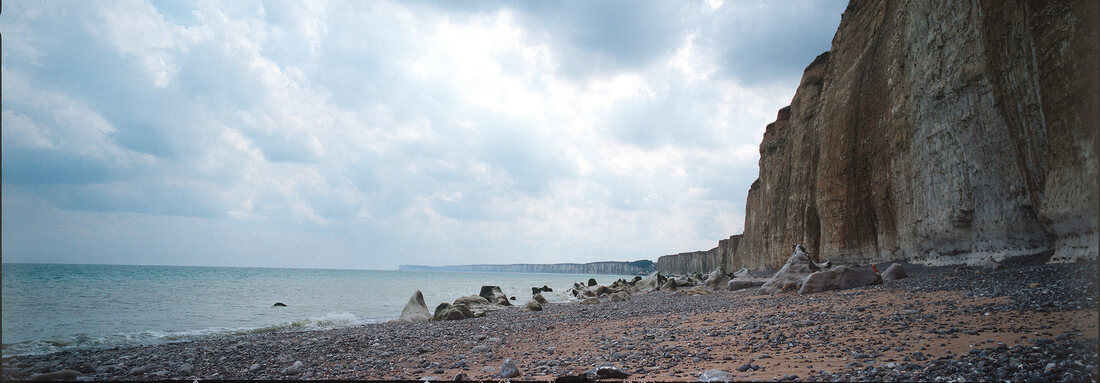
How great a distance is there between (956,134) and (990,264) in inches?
157

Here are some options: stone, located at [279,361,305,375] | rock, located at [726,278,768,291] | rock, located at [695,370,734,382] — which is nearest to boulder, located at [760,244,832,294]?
rock, located at [726,278,768,291]

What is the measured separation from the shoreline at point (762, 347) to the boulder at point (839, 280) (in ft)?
7.41

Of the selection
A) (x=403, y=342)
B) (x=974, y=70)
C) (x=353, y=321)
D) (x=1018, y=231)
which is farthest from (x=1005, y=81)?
(x=353, y=321)

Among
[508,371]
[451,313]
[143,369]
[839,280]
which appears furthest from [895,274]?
[143,369]

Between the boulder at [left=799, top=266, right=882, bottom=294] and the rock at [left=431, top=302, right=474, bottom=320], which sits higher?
the boulder at [left=799, top=266, right=882, bottom=294]

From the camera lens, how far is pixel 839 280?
12.9 metres

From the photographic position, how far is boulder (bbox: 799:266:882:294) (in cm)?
1277

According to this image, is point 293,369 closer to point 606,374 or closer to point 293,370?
point 293,370

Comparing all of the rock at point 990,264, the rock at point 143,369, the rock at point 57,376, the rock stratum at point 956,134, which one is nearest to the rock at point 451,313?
the rock at point 143,369

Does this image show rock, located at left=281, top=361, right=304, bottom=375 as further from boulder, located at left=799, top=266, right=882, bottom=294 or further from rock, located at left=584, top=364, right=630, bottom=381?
boulder, located at left=799, top=266, right=882, bottom=294

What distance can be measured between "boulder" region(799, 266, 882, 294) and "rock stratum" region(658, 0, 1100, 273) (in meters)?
3.05

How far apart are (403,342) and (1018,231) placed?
15.0m

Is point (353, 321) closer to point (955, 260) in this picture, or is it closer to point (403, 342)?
point (403, 342)

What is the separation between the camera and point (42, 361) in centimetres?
692
